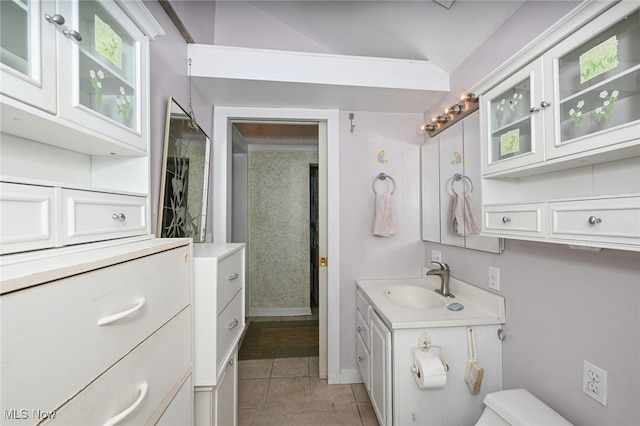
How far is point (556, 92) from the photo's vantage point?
0.88 m

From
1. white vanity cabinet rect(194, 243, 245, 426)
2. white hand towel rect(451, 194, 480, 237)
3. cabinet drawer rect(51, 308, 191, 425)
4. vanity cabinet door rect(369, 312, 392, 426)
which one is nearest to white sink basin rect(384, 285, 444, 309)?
vanity cabinet door rect(369, 312, 392, 426)

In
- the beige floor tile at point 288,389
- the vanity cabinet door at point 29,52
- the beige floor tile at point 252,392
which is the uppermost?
the vanity cabinet door at point 29,52

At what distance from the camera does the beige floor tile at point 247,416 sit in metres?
1.67

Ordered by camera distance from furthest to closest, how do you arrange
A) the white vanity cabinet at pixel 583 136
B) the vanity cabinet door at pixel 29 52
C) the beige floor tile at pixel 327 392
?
the beige floor tile at pixel 327 392
the white vanity cabinet at pixel 583 136
the vanity cabinet door at pixel 29 52

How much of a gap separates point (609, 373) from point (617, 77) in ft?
3.32

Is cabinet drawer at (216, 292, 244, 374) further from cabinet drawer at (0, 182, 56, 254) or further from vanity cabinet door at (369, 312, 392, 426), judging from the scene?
vanity cabinet door at (369, 312, 392, 426)

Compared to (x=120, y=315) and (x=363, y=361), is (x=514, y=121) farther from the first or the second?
(x=363, y=361)

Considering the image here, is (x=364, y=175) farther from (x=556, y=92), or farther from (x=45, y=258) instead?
(x=45, y=258)

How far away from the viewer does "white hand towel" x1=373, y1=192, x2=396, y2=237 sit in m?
2.07

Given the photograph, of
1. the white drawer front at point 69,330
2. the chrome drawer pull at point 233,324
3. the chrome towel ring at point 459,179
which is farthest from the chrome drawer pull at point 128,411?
the chrome towel ring at point 459,179

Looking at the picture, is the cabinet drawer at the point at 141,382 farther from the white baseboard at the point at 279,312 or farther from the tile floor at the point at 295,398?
the white baseboard at the point at 279,312

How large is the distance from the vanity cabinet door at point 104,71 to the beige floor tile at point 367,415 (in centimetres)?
204

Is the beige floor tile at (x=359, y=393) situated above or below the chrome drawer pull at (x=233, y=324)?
below

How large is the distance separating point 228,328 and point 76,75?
107 cm
